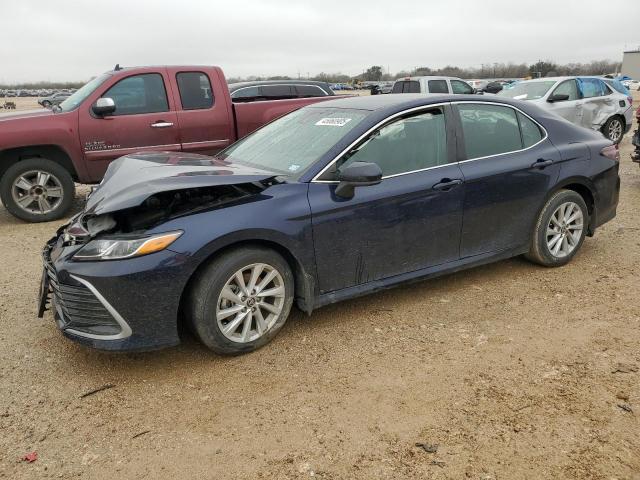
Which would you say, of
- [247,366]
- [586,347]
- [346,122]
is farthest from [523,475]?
[346,122]

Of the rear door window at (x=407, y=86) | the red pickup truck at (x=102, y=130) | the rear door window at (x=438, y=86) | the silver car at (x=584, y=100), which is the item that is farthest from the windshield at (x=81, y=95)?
the rear door window at (x=438, y=86)

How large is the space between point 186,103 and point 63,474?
5.84 m

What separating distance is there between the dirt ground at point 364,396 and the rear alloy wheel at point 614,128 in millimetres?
9400

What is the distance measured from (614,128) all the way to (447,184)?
1061 centimetres

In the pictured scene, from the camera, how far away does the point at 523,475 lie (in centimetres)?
237

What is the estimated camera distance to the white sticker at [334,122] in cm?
396

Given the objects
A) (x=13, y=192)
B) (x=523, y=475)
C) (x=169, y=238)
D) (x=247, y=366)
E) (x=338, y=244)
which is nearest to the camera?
(x=523, y=475)

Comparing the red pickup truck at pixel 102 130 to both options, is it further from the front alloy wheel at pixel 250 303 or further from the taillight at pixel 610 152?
the taillight at pixel 610 152

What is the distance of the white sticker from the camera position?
3.96 meters

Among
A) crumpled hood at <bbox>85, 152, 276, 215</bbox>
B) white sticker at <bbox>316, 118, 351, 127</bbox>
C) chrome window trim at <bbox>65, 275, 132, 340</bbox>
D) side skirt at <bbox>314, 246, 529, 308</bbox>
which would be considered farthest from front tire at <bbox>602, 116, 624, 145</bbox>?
chrome window trim at <bbox>65, 275, 132, 340</bbox>

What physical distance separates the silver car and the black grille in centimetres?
1075

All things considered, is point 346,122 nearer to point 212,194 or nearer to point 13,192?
point 212,194

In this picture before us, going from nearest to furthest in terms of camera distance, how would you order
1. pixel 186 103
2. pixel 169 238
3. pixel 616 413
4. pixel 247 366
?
pixel 616 413 → pixel 169 238 → pixel 247 366 → pixel 186 103

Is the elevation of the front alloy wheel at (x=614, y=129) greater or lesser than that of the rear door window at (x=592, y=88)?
lesser
